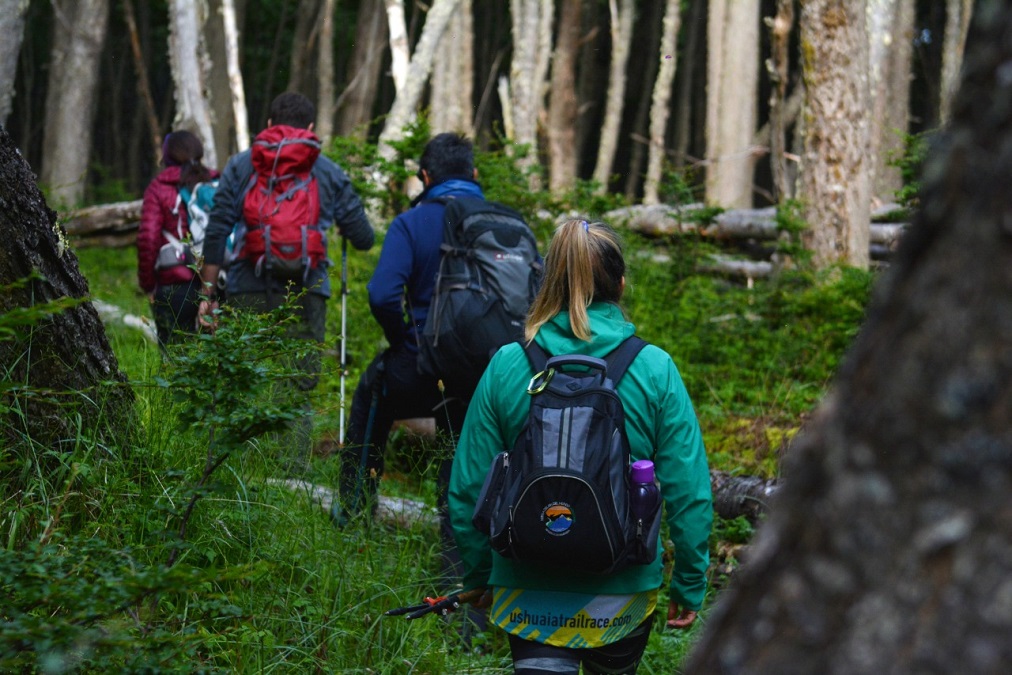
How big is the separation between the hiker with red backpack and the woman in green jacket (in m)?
2.90

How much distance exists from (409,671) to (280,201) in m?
3.10

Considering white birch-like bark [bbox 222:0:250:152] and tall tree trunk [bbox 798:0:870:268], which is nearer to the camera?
tall tree trunk [bbox 798:0:870:268]

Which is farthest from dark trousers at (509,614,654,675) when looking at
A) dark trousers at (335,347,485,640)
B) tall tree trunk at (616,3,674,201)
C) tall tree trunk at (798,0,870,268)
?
tall tree trunk at (616,3,674,201)

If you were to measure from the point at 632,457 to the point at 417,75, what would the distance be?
10.5 m

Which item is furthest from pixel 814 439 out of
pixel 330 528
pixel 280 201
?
pixel 280 201

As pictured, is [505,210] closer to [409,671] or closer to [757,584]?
[409,671]

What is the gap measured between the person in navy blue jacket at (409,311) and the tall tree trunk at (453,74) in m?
15.2

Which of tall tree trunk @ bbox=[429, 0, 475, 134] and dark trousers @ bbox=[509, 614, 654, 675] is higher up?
tall tree trunk @ bbox=[429, 0, 475, 134]

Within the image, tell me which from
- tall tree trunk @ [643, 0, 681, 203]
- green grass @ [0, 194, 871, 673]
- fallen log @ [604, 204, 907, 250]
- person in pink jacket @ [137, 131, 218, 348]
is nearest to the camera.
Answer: green grass @ [0, 194, 871, 673]

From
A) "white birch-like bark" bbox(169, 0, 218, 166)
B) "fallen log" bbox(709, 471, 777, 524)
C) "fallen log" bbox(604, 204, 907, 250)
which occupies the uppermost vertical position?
"white birch-like bark" bbox(169, 0, 218, 166)

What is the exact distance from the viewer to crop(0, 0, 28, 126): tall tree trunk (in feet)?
34.6

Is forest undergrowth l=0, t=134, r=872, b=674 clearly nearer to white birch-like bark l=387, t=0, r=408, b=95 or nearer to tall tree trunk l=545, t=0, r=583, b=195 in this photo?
white birch-like bark l=387, t=0, r=408, b=95

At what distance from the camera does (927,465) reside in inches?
44.0

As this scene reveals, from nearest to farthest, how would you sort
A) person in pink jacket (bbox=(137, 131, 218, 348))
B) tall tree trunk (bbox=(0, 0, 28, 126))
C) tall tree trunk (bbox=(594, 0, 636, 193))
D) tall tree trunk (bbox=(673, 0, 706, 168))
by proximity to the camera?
person in pink jacket (bbox=(137, 131, 218, 348)) → tall tree trunk (bbox=(0, 0, 28, 126)) → tall tree trunk (bbox=(594, 0, 636, 193)) → tall tree trunk (bbox=(673, 0, 706, 168))
